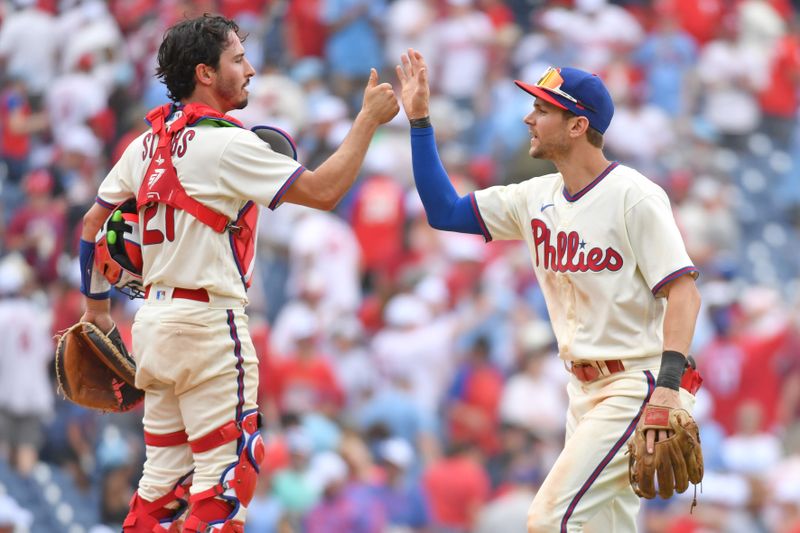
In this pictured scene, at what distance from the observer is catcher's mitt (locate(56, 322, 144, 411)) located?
6156 mm

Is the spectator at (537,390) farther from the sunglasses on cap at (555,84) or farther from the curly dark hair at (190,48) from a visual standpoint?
the curly dark hair at (190,48)

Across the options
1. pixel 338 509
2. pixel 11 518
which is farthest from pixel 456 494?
pixel 11 518

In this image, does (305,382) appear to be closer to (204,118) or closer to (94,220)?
(94,220)

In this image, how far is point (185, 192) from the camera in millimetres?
5770

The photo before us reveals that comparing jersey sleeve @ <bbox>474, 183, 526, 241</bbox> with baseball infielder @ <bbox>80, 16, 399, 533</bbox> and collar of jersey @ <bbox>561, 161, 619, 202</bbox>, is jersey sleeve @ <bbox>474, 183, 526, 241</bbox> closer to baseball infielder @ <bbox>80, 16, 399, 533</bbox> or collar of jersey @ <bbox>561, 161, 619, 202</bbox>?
collar of jersey @ <bbox>561, 161, 619, 202</bbox>

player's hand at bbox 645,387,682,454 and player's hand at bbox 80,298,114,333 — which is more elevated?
player's hand at bbox 80,298,114,333

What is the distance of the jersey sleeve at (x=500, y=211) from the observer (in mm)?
6352

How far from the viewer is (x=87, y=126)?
14383mm


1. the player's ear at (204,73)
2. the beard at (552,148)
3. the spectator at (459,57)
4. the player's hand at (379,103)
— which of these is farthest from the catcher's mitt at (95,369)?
the spectator at (459,57)

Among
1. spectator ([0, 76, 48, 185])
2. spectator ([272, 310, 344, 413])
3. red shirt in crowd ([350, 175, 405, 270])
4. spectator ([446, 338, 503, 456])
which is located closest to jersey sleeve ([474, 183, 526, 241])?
spectator ([446, 338, 503, 456])

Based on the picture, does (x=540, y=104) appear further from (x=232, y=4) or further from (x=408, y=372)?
(x=232, y=4)

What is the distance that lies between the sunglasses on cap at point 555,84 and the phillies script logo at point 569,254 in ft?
1.68

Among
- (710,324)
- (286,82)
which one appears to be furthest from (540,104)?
(286,82)

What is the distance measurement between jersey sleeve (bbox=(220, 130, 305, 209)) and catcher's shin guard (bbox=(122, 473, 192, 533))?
116 cm
